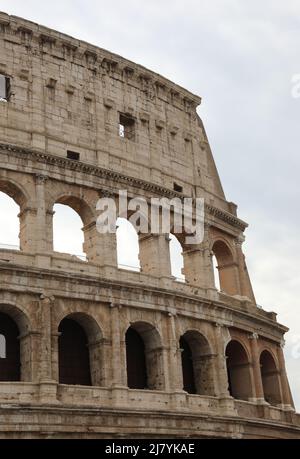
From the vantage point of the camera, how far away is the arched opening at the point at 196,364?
28781mm

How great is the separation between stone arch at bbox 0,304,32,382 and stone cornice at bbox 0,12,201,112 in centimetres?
1041

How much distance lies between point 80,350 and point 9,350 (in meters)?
2.66

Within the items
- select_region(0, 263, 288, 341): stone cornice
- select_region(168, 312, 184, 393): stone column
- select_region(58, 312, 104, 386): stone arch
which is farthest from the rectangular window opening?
select_region(168, 312, 184, 393): stone column

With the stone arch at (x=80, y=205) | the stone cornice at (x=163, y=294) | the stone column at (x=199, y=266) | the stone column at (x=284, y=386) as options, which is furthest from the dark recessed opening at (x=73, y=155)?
the stone column at (x=284, y=386)

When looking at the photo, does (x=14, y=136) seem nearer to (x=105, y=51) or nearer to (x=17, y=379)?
(x=105, y=51)

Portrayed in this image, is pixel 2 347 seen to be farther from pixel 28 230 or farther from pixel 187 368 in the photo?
pixel 187 368

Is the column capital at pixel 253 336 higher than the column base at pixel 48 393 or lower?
higher

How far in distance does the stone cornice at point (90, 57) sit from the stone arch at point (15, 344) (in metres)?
10.4

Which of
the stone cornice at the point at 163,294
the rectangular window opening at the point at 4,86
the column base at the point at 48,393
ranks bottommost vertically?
the column base at the point at 48,393

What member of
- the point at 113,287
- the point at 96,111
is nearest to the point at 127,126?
the point at 96,111

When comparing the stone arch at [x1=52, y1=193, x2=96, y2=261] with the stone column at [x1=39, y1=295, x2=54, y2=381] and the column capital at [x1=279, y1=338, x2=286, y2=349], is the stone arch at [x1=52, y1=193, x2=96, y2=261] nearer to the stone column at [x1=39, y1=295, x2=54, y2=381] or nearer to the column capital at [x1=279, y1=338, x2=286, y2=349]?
the stone column at [x1=39, y1=295, x2=54, y2=381]

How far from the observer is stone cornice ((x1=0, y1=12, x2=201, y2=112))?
94.2 ft

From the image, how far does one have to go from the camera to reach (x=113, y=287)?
2656cm

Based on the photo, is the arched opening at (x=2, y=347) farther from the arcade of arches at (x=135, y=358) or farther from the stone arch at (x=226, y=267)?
the stone arch at (x=226, y=267)
